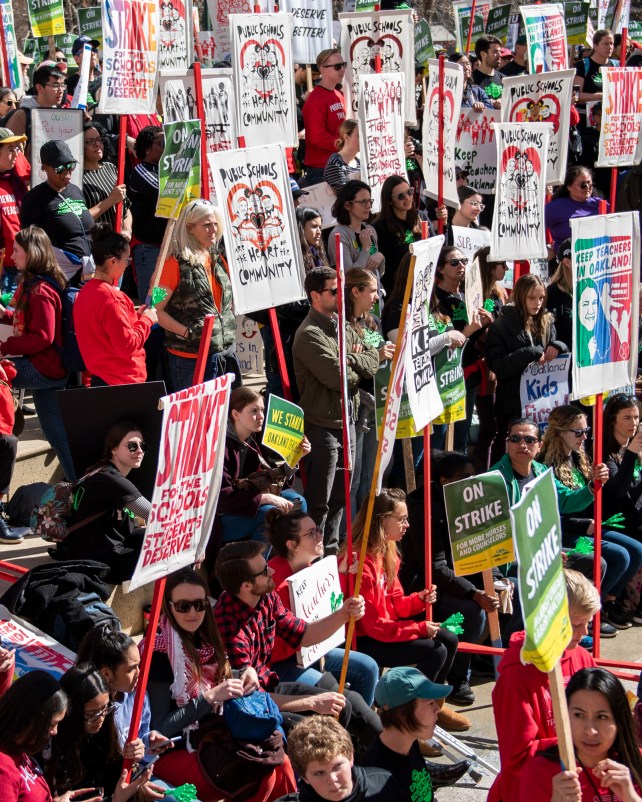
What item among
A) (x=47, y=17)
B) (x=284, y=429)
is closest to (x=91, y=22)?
(x=47, y=17)

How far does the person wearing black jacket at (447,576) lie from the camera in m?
7.07

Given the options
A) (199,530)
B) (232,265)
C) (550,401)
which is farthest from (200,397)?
(550,401)

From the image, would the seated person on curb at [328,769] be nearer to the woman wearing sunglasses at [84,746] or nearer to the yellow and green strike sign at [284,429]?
the woman wearing sunglasses at [84,746]

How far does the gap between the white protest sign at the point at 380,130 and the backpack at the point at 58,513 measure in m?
4.23

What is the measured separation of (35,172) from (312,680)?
4765 millimetres

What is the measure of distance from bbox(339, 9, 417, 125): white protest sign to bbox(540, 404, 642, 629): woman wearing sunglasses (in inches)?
156

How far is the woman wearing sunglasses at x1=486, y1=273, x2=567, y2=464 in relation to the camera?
8.85m

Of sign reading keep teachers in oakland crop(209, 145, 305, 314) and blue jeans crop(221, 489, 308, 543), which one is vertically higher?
sign reading keep teachers in oakland crop(209, 145, 305, 314)

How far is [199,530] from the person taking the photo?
193 inches

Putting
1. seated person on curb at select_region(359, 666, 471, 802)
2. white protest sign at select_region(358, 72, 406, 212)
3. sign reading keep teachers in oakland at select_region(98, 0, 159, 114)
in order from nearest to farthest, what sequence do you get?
seated person on curb at select_region(359, 666, 471, 802)
sign reading keep teachers in oakland at select_region(98, 0, 159, 114)
white protest sign at select_region(358, 72, 406, 212)

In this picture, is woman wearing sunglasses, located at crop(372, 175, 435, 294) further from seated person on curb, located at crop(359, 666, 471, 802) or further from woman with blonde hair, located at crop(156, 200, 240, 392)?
seated person on curb, located at crop(359, 666, 471, 802)

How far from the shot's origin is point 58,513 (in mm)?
6125

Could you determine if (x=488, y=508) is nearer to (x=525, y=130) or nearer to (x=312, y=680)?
(x=312, y=680)

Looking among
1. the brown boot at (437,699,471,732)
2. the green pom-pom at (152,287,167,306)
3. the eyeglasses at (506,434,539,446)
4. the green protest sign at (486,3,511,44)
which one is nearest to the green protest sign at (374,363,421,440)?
the eyeglasses at (506,434,539,446)
